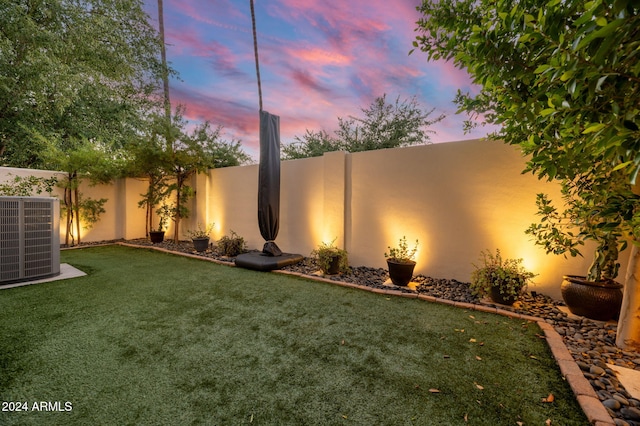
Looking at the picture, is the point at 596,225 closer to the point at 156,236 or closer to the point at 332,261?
the point at 332,261

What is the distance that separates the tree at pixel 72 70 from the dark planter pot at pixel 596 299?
9830mm

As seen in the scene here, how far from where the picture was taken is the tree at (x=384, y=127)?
8141mm

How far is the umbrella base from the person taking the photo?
464cm

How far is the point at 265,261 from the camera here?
4.73 meters

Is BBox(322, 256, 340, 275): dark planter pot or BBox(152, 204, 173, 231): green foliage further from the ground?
BBox(152, 204, 173, 231): green foliage

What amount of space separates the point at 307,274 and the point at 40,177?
7.61 m

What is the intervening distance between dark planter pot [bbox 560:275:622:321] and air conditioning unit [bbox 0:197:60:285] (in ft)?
24.3

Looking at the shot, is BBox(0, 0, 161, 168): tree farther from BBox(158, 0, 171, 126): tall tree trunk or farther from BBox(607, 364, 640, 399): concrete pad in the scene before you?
BBox(607, 364, 640, 399): concrete pad

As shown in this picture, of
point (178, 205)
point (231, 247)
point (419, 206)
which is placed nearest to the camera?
point (419, 206)

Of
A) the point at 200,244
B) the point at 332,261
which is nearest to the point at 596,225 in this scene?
the point at 332,261

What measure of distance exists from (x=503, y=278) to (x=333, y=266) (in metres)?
2.49

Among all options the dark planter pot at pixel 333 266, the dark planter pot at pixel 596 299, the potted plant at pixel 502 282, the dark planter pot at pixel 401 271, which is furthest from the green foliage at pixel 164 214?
the dark planter pot at pixel 596 299

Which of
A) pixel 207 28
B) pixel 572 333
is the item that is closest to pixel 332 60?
pixel 207 28

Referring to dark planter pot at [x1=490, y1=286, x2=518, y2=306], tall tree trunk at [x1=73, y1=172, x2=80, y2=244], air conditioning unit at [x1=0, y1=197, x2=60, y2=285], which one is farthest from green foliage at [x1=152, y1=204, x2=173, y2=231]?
dark planter pot at [x1=490, y1=286, x2=518, y2=306]
